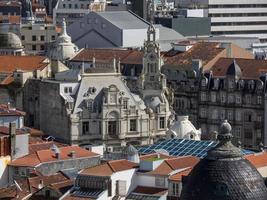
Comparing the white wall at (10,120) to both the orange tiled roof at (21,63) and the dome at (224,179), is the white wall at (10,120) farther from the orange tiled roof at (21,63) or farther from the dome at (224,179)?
the dome at (224,179)

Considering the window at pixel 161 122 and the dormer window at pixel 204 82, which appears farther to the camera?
the dormer window at pixel 204 82

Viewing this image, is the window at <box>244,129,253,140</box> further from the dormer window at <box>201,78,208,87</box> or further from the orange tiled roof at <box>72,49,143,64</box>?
the orange tiled roof at <box>72,49,143,64</box>

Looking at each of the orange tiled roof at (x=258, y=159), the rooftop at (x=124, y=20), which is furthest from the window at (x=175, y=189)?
the rooftop at (x=124, y=20)

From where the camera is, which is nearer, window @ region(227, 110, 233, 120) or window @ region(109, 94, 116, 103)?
window @ region(109, 94, 116, 103)

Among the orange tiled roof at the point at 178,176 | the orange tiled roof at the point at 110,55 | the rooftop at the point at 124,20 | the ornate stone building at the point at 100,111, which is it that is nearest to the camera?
the orange tiled roof at the point at 178,176

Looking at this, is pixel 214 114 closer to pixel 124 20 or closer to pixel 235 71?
pixel 235 71

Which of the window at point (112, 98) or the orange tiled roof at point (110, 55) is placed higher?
the orange tiled roof at point (110, 55)

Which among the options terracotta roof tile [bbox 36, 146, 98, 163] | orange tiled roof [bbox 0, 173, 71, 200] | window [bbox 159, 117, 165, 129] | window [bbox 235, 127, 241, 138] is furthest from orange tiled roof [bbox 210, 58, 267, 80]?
orange tiled roof [bbox 0, 173, 71, 200]
